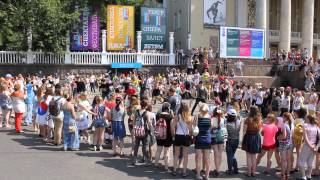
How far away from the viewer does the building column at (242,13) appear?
45.8 m

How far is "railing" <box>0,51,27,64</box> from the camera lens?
35.2 meters

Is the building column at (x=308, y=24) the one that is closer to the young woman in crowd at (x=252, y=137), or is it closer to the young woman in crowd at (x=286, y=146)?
the young woman in crowd at (x=286, y=146)

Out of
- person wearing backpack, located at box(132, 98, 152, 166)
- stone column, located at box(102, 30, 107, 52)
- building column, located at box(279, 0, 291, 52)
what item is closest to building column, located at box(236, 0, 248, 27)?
building column, located at box(279, 0, 291, 52)

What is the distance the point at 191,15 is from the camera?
4453 centimetres

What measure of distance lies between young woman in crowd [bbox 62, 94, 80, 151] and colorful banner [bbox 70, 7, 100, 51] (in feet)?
76.5

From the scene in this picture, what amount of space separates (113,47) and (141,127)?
85.5 ft

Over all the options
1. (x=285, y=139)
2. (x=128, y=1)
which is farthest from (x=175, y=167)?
(x=128, y=1)

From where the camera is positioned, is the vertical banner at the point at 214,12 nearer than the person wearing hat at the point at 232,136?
No

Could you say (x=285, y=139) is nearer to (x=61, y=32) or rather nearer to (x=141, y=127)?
(x=141, y=127)

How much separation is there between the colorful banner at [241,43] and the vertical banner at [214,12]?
24.5ft

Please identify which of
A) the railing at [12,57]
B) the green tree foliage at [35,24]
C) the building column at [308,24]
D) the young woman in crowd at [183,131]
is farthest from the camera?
the building column at [308,24]

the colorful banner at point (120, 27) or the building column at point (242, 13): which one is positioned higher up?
the building column at point (242, 13)

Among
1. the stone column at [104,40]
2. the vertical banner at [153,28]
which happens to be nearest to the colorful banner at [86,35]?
the stone column at [104,40]

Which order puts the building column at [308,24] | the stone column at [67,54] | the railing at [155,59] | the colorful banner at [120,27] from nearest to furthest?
the stone column at [67,54], the colorful banner at [120,27], the railing at [155,59], the building column at [308,24]
